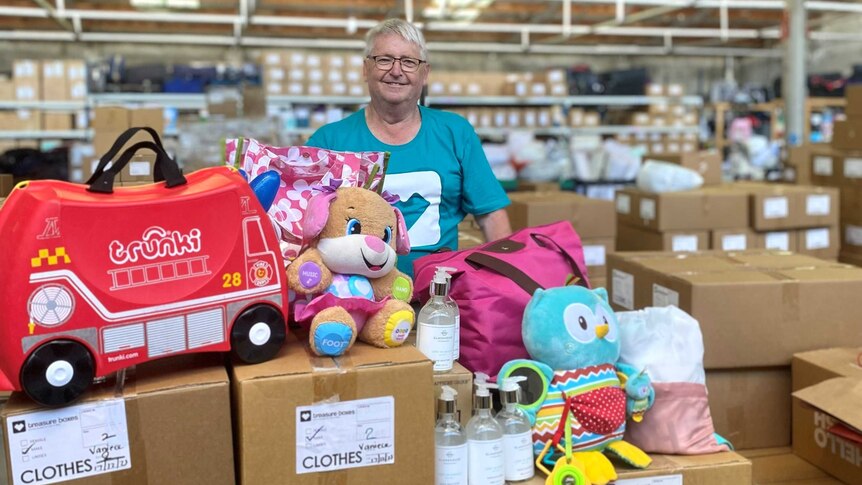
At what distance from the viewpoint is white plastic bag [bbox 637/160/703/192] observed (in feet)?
13.0

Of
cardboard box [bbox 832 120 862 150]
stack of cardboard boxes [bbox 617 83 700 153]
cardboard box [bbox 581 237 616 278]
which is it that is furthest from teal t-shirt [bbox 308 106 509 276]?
stack of cardboard boxes [bbox 617 83 700 153]

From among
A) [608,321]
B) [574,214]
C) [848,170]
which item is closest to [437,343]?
[608,321]

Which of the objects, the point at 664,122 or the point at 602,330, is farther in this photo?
the point at 664,122

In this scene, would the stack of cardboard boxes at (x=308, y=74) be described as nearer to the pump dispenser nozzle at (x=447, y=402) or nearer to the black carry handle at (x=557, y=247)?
the black carry handle at (x=557, y=247)

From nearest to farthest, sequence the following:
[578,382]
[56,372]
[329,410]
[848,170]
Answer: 1. [56,372]
2. [329,410]
3. [578,382]
4. [848,170]

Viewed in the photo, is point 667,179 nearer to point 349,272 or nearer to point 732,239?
point 732,239

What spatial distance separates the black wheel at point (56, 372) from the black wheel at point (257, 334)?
23 centimetres

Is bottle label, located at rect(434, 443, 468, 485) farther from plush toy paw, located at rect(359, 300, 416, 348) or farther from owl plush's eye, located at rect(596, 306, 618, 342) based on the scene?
owl plush's eye, located at rect(596, 306, 618, 342)

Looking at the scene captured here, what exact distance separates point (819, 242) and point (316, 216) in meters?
3.22

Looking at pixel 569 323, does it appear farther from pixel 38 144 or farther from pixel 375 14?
pixel 375 14

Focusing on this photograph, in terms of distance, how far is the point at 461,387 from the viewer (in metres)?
1.42

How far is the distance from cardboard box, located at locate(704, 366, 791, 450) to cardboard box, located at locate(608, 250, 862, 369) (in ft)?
0.17

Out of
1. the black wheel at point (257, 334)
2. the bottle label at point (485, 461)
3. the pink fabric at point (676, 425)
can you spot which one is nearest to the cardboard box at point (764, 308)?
the pink fabric at point (676, 425)

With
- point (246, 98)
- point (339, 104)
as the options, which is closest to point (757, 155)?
point (339, 104)
